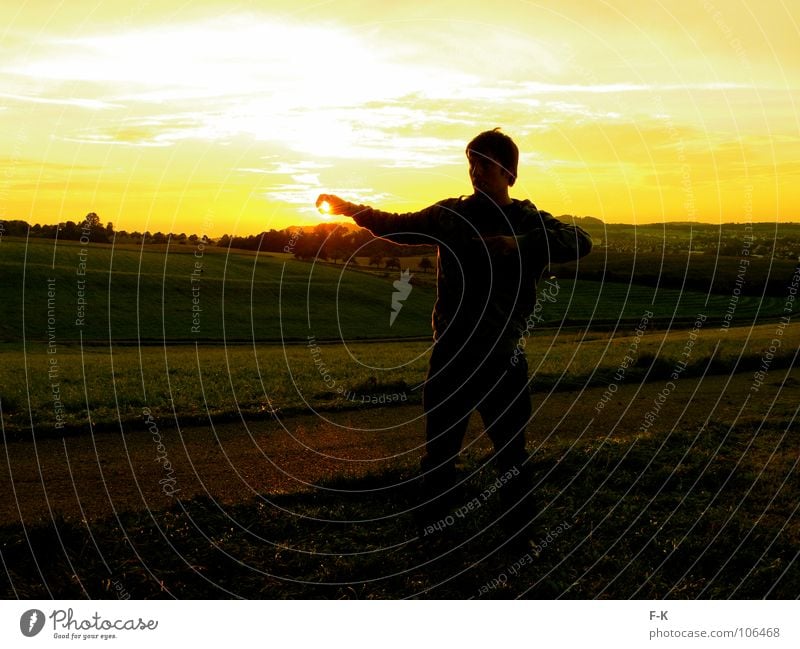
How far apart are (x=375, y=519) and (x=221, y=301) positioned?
145 ft

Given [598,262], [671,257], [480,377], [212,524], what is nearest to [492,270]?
[480,377]

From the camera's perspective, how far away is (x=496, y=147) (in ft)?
20.7

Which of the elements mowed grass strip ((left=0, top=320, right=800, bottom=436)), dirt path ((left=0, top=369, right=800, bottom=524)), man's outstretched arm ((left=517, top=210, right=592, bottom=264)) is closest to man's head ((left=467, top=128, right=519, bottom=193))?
man's outstretched arm ((left=517, top=210, right=592, bottom=264))

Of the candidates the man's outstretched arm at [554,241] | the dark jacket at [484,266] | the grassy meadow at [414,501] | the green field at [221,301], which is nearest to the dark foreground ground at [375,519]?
the grassy meadow at [414,501]

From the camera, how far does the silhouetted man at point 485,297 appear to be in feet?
20.8

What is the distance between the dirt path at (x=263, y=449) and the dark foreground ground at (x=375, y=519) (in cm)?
5

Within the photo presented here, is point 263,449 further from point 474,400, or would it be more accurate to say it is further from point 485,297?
point 485,297

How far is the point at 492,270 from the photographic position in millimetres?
6406

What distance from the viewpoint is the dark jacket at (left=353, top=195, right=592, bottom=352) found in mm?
6332

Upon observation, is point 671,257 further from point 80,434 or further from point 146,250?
point 80,434

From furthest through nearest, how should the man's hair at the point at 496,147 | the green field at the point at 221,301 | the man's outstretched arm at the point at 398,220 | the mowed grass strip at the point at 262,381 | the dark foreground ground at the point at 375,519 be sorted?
the green field at the point at 221,301, the mowed grass strip at the point at 262,381, the man's outstretched arm at the point at 398,220, the dark foreground ground at the point at 375,519, the man's hair at the point at 496,147

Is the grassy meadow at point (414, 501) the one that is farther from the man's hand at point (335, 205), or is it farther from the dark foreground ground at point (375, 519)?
the man's hand at point (335, 205)

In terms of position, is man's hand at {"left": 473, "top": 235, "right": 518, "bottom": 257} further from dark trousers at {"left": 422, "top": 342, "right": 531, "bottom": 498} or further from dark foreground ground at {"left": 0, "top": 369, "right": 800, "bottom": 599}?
dark foreground ground at {"left": 0, "top": 369, "right": 800, "bottom": 599}
